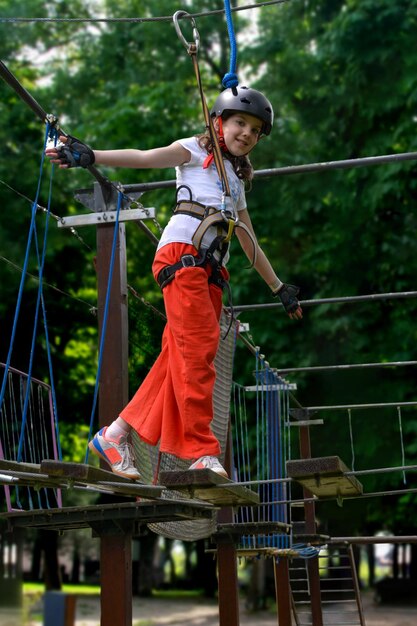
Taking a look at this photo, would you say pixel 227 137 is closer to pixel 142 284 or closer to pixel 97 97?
pixel 142 284

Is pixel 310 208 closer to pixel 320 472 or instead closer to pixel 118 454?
pixel 118 454

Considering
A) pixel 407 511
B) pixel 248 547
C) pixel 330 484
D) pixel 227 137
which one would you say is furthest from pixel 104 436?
pixel 407 511

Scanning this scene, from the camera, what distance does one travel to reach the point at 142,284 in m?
16.2

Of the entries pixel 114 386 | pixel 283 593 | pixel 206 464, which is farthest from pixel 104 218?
pixel 283 593

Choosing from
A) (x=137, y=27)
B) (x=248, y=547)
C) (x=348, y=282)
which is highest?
(x=137, y=27)

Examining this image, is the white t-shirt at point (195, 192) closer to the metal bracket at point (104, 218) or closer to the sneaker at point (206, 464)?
the metal bracket at point (104, 218)

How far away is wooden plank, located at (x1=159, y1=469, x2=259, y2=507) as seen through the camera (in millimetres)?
3389

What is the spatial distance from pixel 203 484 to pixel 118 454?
568mm

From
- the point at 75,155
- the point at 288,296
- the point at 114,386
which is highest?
the point at 75,155

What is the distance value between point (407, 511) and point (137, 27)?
32.9ft

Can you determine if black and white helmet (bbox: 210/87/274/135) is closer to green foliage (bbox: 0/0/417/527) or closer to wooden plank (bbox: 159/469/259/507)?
wooden plank (bbox: 159/469/259/507)

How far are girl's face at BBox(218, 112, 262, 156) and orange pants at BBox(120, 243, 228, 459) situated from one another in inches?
18.4

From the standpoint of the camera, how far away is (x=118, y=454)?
12.7 feet

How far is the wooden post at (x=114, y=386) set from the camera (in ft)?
13.6
